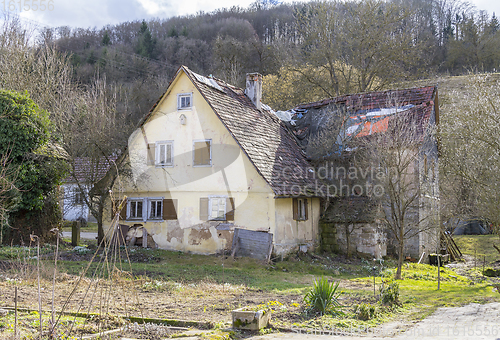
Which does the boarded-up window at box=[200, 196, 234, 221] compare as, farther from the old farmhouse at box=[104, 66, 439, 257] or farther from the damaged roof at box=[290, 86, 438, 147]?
the damaged roof at box=[290, 86, 438, 147]

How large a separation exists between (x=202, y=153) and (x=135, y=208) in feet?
14.4

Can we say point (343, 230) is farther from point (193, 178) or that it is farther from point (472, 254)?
point (472, 254)

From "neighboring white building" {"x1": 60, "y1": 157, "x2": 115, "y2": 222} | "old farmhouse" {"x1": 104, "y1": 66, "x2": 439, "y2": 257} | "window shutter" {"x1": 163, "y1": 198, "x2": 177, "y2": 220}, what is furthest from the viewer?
"neighboring white building" {"x1": 60, "y1": 157, "x2": 115, "y2": 222}

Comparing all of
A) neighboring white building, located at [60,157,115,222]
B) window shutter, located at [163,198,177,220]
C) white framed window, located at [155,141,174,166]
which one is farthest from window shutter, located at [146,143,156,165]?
neighboring white building, located at [60,157,115,222]

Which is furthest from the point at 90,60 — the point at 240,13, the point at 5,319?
the point at 5,319

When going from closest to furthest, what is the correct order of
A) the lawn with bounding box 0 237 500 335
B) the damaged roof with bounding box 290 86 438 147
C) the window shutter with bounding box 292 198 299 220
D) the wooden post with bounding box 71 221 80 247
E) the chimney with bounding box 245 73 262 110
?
1. the lawn with bounding box 0 237 500 335
2. the window shutter with bounding box 292 198 299 220
3. the wooden post with bounding box 71 221 80 247
4. the damaged roof with bounding box 290 86 438 147
5. the chimney with bounding box 245 73 262 110

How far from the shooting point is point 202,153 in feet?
65.7

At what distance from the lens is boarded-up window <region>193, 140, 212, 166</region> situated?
65.1 feet

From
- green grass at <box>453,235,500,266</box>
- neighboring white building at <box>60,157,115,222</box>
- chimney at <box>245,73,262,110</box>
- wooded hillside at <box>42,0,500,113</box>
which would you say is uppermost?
wooded hillside at <box>42,0,500,113</box>

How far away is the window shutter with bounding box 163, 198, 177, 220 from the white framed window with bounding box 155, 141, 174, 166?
174 centimetres

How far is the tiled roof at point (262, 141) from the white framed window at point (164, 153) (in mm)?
3094

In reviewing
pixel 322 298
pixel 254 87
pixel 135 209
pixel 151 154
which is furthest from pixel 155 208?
pixel 322 298

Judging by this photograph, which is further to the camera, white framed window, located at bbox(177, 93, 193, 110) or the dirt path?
white framed window, located at bbox(177, 93, 193, 110)

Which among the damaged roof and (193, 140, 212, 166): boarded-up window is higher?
the damaged roof
